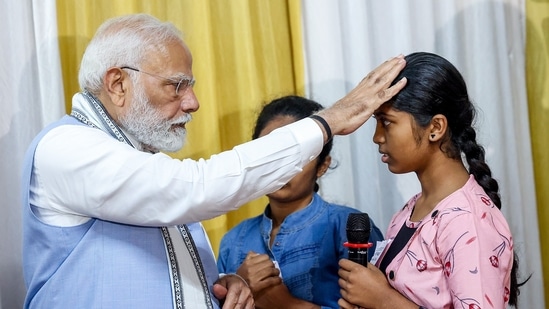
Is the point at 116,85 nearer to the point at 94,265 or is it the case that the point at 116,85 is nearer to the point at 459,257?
the point at 94,265

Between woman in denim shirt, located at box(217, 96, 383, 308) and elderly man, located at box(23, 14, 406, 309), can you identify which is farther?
woman in denim shirt, located at box(217, 96, 383, 308)

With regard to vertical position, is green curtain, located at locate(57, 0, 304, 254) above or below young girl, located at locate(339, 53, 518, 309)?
above

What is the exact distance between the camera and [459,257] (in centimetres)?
187

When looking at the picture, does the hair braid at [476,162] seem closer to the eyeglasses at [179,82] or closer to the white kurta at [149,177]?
the white kurta at [149,177]

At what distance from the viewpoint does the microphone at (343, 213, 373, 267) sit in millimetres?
2002

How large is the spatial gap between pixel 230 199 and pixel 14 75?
3.85 ft

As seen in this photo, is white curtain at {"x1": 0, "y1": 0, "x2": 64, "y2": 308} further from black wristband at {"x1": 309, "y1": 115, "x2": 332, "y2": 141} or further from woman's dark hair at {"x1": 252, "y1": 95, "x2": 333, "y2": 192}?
black wristband at {"x1": 309, "y1": 115, "x2": 332, "y2": 141}

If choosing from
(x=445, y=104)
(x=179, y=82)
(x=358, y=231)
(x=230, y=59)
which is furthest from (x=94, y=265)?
(x=230, y=59)

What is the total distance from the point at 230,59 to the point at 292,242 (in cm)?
83

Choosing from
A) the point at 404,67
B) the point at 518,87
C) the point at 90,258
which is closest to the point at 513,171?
the point at 518,87

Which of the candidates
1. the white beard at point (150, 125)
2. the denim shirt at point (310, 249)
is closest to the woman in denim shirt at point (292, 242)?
the denim shirt at point (310, 249)

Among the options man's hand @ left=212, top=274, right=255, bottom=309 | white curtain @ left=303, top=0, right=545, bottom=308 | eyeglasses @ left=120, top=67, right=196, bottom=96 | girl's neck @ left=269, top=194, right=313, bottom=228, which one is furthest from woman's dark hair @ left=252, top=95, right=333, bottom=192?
man's hand @ left=212, top=274, right=255, bottom=309

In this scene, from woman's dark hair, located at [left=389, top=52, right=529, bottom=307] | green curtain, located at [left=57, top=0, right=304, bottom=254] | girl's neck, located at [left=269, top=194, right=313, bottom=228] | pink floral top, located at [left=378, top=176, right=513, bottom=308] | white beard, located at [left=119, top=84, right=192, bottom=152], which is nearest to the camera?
pink floral top, located at [left=378, top=176, right=513, bottom=308]

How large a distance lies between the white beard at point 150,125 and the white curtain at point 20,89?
63cm
